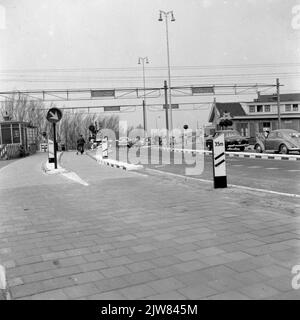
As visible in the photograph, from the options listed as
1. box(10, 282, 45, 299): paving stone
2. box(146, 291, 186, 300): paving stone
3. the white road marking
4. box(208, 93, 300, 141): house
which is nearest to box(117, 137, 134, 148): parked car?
box(208, 93, 300, 141): house

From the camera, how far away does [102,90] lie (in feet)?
123

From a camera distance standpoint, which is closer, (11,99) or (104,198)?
(104,198)

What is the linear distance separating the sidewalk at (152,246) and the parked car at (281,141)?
1413 centimetres

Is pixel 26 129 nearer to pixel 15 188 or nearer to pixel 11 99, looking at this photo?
pixel 11 99

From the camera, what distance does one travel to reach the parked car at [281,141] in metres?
22.0

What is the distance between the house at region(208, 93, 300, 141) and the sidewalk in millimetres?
46320

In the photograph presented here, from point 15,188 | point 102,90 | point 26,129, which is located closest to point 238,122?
point 102,90

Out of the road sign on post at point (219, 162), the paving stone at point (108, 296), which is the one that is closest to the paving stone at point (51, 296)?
the paving stone at point (108, 296)

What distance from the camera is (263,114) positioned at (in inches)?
2389

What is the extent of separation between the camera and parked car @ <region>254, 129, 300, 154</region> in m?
22.0

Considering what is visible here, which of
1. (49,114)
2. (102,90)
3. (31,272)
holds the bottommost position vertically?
(31,272)

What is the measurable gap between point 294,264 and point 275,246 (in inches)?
23.9

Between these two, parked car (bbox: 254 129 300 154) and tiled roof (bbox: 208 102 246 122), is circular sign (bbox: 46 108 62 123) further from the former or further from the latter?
tiled roof (bbox: 208 102 246 122)

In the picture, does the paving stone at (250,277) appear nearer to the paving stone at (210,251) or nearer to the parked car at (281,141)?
the paving stone at (210,251)
